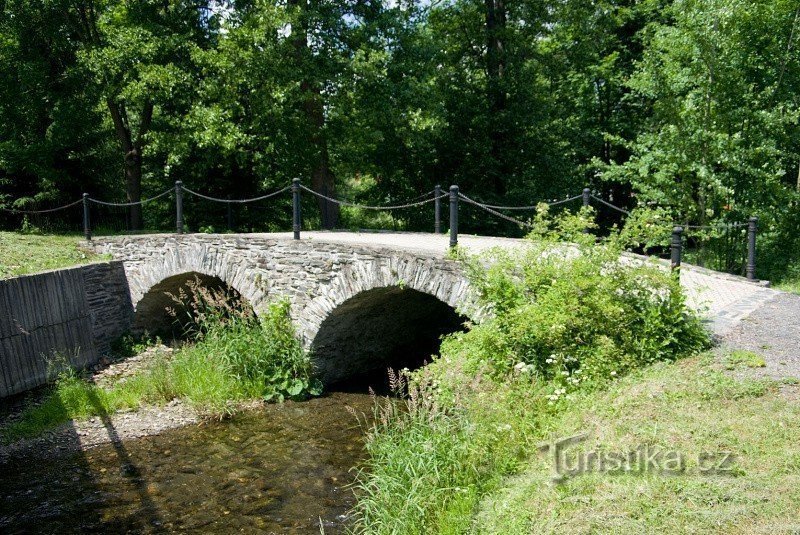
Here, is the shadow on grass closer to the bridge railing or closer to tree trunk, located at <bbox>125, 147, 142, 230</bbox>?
the bridge railing

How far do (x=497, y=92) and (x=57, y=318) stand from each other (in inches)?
519

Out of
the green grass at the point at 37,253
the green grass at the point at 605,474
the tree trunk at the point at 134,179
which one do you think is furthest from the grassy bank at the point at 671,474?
the tree trunk at the point at 134,179

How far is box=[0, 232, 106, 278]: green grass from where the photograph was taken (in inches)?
476

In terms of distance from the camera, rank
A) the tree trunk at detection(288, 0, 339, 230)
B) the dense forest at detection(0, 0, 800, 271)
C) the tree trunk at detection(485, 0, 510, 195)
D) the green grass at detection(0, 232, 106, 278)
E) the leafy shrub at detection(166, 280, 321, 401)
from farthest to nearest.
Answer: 1. the tree trunk at detection(485, 0, 510, 195)
2. the tree trunk at detection(288, 0, 339, 230)
3. the dense forest at detection(0, 0, 800, 271)
4. the green grass at detection(0, 232, 106, 278)
5. the leafy shrub at detection(166, 280, 321, 401)

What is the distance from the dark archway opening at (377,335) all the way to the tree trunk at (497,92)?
22.7 feet

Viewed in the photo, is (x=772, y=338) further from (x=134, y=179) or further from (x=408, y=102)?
(x=134, y=179)

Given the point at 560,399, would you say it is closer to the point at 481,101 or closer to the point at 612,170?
the point at 612,170

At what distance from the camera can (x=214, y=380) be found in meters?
Answer: 10.6

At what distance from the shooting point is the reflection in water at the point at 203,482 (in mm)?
6945

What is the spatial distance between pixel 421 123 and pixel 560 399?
9531 millimetres

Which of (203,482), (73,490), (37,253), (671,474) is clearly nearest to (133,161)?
(37,253)

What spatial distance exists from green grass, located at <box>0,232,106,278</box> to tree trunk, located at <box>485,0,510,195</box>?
11056 mm

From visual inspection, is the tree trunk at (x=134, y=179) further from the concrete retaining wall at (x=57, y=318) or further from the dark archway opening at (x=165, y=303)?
the concrete retaining wall at (x=57, y=318)

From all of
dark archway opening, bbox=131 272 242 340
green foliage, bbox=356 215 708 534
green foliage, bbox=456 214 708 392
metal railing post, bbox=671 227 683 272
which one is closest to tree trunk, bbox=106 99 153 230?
dark archway opening, bbox=131 272 242 340
